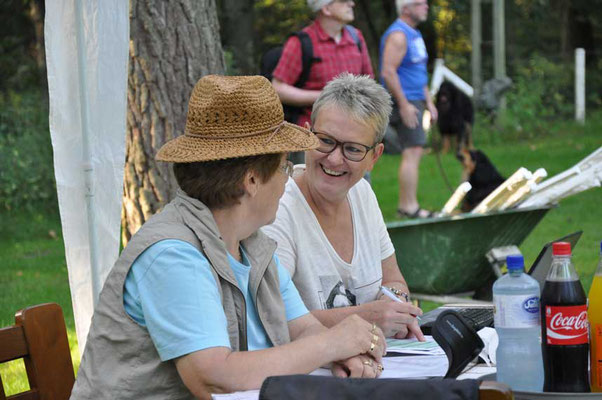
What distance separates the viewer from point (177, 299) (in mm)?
2354

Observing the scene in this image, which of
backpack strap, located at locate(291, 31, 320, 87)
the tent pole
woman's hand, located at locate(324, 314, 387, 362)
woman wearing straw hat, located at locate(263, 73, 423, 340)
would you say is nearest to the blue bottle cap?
woman's hand, located at locate(324, 314, 387, 362)

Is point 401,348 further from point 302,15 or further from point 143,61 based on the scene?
point 302,15

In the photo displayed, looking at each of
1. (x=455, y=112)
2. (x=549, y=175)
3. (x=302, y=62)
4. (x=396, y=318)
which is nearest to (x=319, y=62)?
(x=302, y=62)

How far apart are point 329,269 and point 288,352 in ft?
3.36

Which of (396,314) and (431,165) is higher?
Result: (396,314)

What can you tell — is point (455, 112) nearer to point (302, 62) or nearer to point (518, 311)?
point (302, 62)

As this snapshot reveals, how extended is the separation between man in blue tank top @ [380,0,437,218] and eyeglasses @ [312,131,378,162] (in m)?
5.13

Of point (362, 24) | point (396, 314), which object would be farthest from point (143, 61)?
point (362, 24)

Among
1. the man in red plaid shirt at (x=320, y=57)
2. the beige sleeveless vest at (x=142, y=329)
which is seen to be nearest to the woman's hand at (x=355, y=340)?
the beige sleeveless vest at (x=142, y=329)

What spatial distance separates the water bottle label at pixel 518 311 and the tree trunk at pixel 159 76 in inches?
126

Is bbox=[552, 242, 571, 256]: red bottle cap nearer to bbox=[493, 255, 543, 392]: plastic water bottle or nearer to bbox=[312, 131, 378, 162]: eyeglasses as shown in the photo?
bbox=[493, 255, 543, 392]: plastic water bottle

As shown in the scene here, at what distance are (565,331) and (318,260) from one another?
1.23 m

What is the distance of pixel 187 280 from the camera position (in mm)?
2363

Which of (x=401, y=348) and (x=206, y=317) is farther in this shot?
(x=401, y=348)
